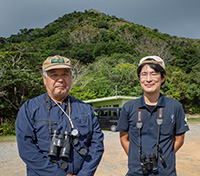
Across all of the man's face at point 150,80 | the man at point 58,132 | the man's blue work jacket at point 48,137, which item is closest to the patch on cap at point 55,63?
the man at point 58,132

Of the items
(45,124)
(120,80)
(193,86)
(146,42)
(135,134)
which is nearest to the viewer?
(45,124)

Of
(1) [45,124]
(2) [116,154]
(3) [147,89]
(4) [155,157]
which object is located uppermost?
(3) [147,89]

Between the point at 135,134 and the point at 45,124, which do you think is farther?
the point at 135,134

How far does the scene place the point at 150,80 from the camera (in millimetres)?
2053

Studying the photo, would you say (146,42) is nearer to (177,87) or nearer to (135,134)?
(177,87)

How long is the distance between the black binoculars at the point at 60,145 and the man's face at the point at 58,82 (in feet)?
1.12

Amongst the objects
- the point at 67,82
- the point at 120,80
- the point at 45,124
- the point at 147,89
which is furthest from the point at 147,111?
the point at 120,80

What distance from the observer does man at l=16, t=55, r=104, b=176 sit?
171 centimetres

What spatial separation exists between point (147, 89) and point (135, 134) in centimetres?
43

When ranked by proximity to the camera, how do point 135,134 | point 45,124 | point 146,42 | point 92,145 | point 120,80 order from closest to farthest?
point 45,124
point 92,145
point 135,134
point 120,80
point 146,42

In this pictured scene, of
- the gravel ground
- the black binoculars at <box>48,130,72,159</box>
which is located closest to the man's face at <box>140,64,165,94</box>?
the black binoculars at <box>48,130,72,159</box>

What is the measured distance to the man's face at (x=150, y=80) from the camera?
206 cm

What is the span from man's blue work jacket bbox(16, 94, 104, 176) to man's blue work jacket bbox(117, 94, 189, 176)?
351mm

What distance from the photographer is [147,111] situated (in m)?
2.05
